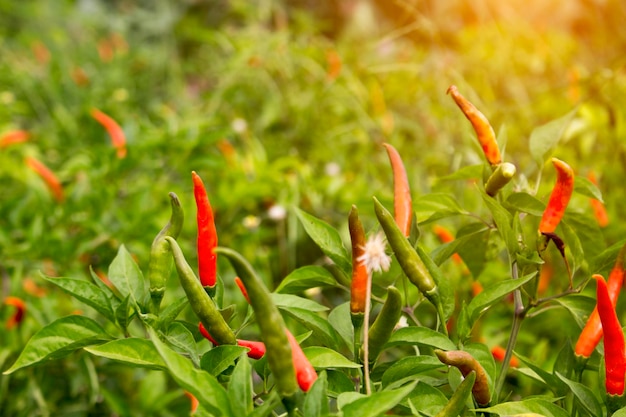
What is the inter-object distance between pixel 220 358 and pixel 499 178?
1.22 ft

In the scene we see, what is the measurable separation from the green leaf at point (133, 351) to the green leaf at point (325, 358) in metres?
0.15

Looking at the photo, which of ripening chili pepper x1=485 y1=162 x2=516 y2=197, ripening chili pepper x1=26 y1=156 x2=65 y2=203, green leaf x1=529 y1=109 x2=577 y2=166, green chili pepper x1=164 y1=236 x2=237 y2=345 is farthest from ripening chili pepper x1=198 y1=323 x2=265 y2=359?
ripening chili pepper x1=26 y1=156 x2=65 y2=203

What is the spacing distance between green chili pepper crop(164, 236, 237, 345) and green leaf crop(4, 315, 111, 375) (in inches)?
5.1

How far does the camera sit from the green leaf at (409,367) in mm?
749

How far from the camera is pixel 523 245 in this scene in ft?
2.79

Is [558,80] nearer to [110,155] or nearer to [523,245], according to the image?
[110,155]

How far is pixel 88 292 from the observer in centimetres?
81

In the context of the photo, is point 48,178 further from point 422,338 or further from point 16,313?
point 422,338

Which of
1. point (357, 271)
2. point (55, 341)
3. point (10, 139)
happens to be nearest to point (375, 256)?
point (357, 271)

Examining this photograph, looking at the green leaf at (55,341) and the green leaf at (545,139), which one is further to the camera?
the green leaf at (545,139)

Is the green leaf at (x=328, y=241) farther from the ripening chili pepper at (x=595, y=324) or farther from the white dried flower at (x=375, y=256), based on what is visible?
the ripening chili pepper at (x=595, y=324)

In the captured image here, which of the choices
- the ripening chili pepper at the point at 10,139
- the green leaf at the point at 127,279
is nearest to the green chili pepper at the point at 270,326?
the green leaf at the point at 127,279

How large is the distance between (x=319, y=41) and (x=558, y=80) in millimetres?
1112

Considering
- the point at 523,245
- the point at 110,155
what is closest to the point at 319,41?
the point at 110,155
